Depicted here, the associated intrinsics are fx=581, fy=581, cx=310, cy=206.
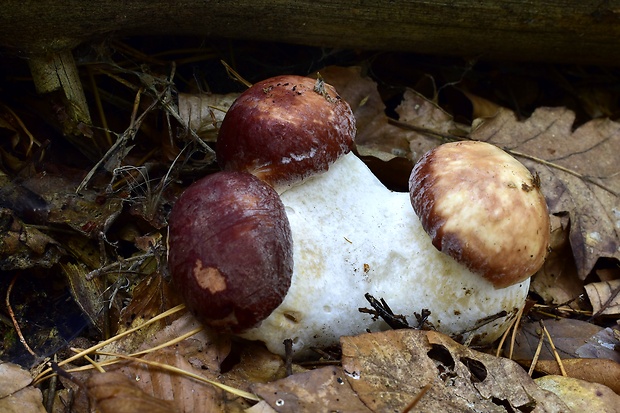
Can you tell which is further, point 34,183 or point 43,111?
point 43,111

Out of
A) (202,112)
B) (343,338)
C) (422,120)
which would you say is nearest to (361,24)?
(422,120)

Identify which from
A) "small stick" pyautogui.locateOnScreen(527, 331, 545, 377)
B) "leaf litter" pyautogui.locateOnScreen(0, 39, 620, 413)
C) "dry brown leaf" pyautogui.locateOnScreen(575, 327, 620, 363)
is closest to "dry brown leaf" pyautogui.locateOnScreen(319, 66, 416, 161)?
"leaf litter" pyautogui.locateOnScreen(0, 39, 620, 413)

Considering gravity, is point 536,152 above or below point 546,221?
below

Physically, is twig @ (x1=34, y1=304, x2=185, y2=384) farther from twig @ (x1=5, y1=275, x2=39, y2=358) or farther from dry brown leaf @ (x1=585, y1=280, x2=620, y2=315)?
dry brown leaf @ (x1=585, y1=280, x2=620, y2=315)

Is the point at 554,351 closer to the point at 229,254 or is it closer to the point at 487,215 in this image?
the point at 487,215

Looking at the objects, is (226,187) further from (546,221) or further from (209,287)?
(546,221)

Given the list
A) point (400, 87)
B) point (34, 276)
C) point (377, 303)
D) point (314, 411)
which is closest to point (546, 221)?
point (377, 303)

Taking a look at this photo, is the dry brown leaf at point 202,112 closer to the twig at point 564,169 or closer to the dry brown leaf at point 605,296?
the twig at point 564,169
